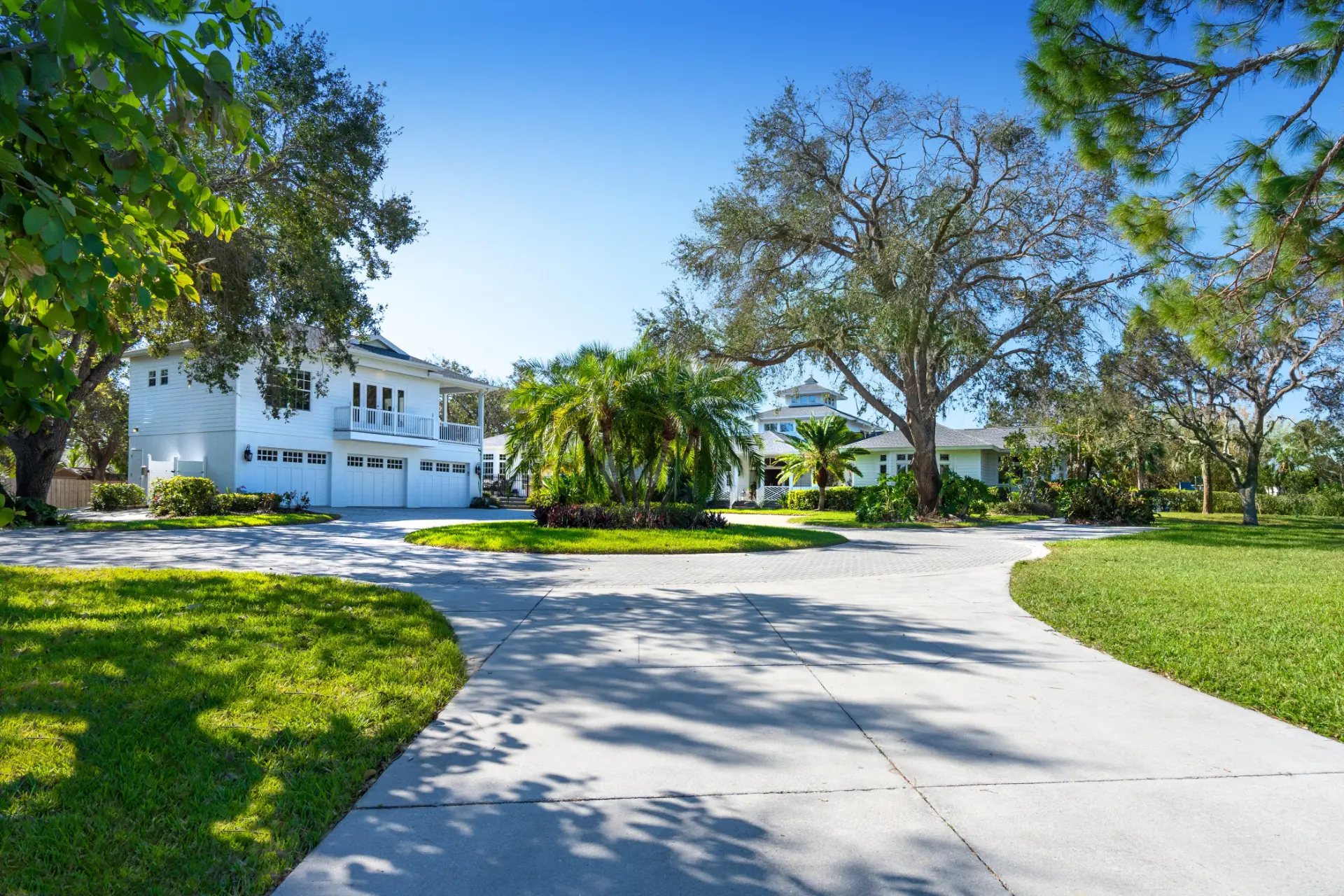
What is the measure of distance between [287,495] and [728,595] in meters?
19.9

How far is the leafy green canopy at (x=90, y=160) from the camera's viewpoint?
1.99 meters

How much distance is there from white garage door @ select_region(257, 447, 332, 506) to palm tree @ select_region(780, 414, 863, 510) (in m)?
18.6

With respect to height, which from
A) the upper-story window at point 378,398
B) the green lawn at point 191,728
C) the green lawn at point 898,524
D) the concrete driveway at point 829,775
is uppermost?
the upper-story window at point 378,398

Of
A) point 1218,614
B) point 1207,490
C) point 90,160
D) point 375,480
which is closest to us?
point 90,160

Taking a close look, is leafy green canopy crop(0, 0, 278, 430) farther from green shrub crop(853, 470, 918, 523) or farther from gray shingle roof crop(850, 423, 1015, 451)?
gray shingle roof crop(850, 423, 1015, 451)

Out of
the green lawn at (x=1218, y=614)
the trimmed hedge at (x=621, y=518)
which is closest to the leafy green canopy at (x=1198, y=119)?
the green lawn at (x=1218, y=614)

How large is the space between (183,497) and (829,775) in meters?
22.4

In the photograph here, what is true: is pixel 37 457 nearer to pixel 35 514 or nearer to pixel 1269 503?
pixel 35 514

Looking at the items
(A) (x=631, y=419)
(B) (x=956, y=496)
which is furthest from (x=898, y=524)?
(A) (x=631, y=419)

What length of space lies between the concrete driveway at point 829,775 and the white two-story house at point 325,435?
2074 cm

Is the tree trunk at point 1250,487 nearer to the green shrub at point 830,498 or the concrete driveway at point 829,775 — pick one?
the green shrub at point 830,498

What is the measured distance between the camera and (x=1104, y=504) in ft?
82.6

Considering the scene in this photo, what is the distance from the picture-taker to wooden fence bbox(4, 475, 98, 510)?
86.5 ft

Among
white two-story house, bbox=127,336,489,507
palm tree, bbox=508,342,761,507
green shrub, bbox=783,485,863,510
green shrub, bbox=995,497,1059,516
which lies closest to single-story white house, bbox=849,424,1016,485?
green shrub, bbox=783,485,863,510
